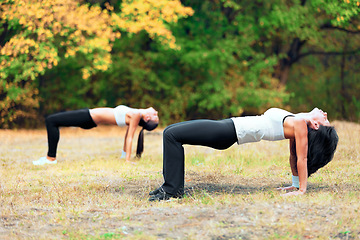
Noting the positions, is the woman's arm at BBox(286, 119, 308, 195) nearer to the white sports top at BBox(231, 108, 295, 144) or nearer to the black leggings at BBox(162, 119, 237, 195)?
the white sports top at BBox(231, 108, 295, 144)

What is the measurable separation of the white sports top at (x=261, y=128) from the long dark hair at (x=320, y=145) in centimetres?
45

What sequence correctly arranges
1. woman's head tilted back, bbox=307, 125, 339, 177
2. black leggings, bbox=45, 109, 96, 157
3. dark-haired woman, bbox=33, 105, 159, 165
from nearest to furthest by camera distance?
woman's head tilted back, bbox=307, 125, 339, 177
dark-haired woman, bbox=33, 105, 159, 165
black leggings, bbox=45, 109, 96, 157

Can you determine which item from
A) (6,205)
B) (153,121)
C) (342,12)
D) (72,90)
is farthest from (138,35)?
(6,205)

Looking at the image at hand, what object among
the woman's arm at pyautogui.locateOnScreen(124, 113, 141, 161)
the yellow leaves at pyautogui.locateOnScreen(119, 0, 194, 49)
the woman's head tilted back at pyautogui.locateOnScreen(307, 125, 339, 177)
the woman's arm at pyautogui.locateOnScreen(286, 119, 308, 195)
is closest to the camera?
the woman's arm at pyautogui.locateOnScreen(286, 119, 308, 195)

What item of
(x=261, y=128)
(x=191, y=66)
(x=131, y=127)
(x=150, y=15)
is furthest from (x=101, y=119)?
(x=191, y=66)

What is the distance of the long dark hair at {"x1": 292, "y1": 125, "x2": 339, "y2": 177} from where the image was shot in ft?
19.9

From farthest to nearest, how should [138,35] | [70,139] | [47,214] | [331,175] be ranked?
[138,35], [70,139], [331,175], [47,214]

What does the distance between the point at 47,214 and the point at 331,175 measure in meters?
4.44

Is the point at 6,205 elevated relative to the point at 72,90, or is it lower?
lower

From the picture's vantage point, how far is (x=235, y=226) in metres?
4.78

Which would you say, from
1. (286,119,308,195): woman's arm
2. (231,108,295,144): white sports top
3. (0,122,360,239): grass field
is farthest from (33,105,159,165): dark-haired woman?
(286,119,308,195): woman's arm

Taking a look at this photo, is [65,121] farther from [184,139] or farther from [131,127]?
[184,139]

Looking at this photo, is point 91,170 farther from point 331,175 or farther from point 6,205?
point 331,175

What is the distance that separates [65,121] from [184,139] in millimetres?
4375
